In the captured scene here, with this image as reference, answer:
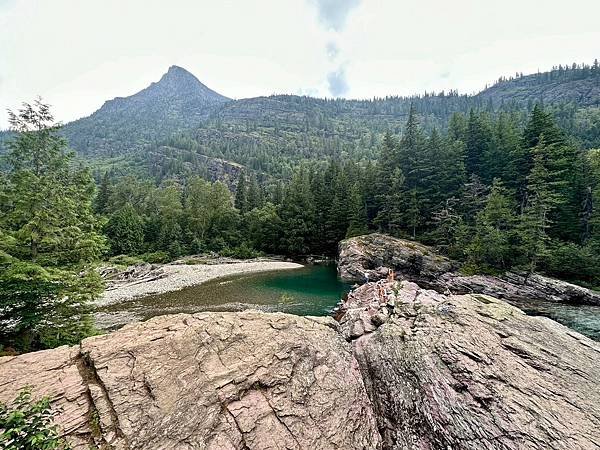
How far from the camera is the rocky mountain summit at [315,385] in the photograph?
7043 millimetres

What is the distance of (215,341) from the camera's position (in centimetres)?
912

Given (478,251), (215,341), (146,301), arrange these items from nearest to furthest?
(215,341) < (146,301) < (478,251)

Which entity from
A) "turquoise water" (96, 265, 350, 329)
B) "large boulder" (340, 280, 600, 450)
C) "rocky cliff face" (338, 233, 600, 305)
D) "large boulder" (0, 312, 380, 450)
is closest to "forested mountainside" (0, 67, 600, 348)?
"rocky cliff face" (338, 233, 600, 305)

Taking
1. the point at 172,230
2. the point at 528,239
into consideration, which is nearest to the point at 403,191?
the point at 528,239

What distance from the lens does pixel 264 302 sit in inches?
1291

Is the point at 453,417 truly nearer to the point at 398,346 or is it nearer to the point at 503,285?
the point at 398,346

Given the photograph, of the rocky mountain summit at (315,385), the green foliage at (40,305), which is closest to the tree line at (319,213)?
the green foliage at (40,305)

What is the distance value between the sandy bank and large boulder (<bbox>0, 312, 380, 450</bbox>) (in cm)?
2494

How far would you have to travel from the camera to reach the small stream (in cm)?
2597

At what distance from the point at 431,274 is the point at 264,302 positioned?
73.1 ft

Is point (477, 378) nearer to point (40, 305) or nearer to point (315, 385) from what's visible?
point (315, 385)

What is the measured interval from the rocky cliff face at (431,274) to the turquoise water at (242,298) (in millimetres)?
4808

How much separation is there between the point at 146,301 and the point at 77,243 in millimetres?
20992

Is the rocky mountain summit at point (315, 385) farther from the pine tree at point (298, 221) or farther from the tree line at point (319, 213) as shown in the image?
the pine tree at point (298, 221)
